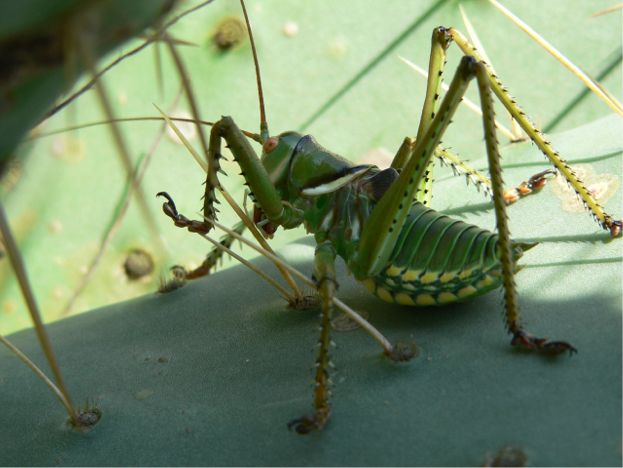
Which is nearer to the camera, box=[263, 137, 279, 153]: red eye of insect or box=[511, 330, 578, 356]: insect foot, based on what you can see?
box=[511, 330, 578, 356]: insect foot

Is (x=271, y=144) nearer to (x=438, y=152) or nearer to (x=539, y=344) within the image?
(x=438, y=152)

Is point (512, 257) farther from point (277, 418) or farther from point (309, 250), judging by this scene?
point (309, 250)

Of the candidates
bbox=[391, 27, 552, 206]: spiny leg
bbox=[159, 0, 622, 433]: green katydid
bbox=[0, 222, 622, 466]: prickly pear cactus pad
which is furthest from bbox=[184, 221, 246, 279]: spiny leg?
bbox=[391, 27, 552, 206]: spiny leg

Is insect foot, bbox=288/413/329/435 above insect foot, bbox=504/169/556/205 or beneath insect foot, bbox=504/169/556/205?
beneath

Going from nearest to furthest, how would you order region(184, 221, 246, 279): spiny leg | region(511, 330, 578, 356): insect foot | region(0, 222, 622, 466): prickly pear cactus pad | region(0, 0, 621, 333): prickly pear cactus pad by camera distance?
1. region(0, 222, 622, 466): prickly pear cactus pad
2. region(511, 330, 578, 356): insect foot
3. region(184, 221, 246, 279): spiny leg
4. region(0, 0, 621, 333): prickly pear cactus pad

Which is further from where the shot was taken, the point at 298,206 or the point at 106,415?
the point at 298,206

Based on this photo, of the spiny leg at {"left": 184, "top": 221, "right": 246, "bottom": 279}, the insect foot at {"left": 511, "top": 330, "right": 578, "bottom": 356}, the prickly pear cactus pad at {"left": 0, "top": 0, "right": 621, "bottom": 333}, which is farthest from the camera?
the prickly pear cactus pad at {"left": 0, "top": 0, "right": 621, "bottom": 333}

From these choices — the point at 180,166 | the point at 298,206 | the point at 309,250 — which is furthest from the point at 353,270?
the point at 180,166

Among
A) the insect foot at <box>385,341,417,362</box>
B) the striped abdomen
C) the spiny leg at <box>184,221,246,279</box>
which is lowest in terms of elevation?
the insect foot at <box>385,341,417,362</box>

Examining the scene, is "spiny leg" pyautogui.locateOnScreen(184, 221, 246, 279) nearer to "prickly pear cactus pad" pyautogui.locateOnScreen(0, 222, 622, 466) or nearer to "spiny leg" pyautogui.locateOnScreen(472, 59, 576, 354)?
"prickly pear cactus pad" pyautogui.locateOnScreen(0, 222, 622, 466)
